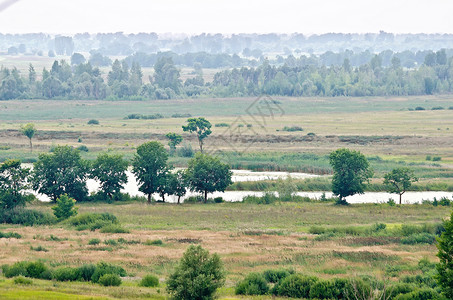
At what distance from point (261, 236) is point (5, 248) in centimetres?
1741

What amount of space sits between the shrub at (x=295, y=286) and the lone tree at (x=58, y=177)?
1557 inches

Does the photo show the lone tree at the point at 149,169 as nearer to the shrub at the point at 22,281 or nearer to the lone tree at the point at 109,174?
the lone tree at the point at 109,174

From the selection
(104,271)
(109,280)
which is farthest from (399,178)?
(109,280)

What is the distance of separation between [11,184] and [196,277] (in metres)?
35.5

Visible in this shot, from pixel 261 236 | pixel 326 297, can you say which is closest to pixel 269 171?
pixel 261 236

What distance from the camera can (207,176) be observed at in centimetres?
6769

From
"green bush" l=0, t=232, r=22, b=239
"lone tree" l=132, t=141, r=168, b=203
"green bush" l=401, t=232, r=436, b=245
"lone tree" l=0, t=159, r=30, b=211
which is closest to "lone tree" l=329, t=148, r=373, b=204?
"lone tree" l=132, t=141, r=168, b=203

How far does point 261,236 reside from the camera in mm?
47156

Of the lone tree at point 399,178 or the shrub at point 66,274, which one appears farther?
the lone tree at point 399,178

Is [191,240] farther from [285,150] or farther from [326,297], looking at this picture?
[285,150]

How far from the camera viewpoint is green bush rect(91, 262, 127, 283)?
104ft

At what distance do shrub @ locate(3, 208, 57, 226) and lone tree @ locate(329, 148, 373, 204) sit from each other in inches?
1085

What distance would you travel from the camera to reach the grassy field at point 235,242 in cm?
3459

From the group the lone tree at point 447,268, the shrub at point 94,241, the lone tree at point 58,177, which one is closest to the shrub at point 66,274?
the shrub at point 94,241
